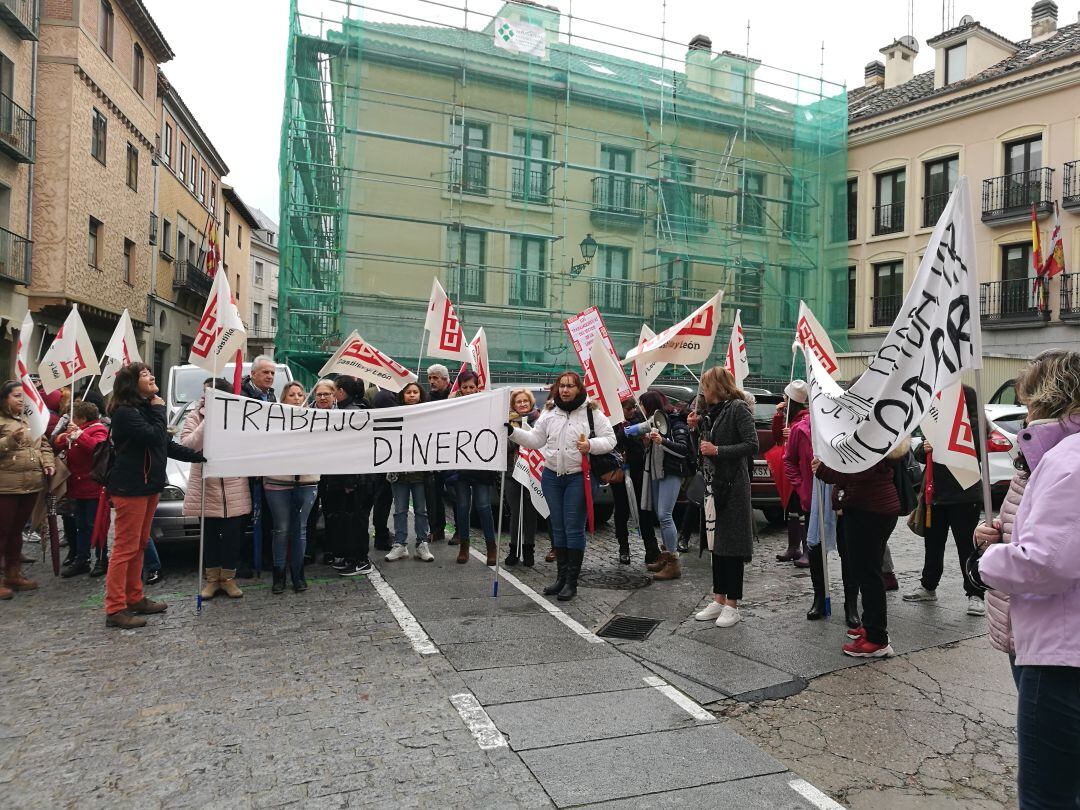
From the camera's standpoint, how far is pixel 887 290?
30.6 meters

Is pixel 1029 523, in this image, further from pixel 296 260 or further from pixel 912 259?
pixel 912 259

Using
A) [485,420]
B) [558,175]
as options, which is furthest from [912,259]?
[485,420]

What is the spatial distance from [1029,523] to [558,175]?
24.2 metres

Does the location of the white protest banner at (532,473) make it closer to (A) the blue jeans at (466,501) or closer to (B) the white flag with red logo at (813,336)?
(A) the blue jeans at (466,501)

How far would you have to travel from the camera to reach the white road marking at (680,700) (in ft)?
14.1

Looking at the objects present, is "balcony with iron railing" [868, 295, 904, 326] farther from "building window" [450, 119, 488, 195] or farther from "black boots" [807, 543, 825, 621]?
"black boots" [807, 543, 825, 621]

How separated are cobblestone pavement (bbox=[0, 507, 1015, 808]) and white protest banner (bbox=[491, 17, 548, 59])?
21.5 m

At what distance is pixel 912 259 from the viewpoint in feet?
96.2

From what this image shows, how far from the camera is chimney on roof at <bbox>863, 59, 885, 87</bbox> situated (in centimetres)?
3606

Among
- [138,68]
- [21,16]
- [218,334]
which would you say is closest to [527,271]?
[21,16]

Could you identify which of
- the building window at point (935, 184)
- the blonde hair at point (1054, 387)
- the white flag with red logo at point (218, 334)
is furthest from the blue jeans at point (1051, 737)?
the building window at point (935, 184)

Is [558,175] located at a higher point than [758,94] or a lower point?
lower

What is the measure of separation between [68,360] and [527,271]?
1662 centimetres

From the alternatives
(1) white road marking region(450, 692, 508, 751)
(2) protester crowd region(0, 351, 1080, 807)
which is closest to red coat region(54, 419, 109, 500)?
(2) protester crowd region(0, 351, 1080, 807)
